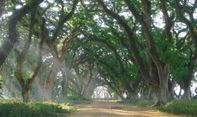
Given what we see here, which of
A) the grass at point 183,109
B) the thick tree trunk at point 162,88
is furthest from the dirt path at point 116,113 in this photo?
the thick tree trunk at point 162,88

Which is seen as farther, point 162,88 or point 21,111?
point 162,88

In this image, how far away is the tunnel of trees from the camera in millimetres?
26859

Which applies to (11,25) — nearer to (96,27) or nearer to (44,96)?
(44,96)

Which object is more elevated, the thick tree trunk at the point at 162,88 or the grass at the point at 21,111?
the thick tree trunk at the point at 162,88

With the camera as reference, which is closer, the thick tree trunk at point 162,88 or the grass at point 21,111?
the grass at point 21,111

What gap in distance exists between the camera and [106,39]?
44031 mm

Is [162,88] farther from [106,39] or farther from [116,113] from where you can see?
[106,39]

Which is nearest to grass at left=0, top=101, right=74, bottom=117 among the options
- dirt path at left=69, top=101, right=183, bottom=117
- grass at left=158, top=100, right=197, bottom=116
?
dirt path at left=69, top=101, right=183, bottom=117

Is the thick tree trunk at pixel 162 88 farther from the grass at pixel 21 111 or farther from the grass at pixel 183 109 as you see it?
the grass at pixel 21 111

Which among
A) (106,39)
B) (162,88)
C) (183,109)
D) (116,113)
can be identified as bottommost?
(116,113)

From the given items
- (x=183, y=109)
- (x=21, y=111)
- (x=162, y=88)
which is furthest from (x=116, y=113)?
(x=162, y=88)

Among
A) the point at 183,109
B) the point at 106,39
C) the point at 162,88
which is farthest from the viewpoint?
the point at 106,39

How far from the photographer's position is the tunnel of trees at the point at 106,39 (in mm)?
26859

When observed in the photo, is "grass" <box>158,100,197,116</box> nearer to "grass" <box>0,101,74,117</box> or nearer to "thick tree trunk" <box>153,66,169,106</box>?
"thick tree trunk" <box>153,66,169,106</box>
